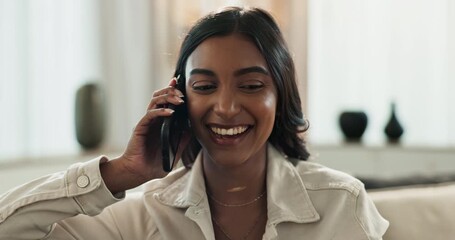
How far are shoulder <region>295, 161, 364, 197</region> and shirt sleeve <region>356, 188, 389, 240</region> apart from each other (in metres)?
0.02

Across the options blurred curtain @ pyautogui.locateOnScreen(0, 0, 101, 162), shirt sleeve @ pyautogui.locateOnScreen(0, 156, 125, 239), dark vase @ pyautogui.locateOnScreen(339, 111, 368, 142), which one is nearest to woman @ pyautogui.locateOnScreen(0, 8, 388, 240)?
shirt sleeve @ pyautogui.locateOnScreen(0, 156, 125, 239)

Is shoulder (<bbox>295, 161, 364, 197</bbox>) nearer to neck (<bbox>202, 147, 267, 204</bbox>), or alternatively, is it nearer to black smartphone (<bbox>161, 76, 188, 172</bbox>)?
neck (<bbox>202, 147, 267, 204</bbox>)

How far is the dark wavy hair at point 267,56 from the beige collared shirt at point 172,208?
6 cm

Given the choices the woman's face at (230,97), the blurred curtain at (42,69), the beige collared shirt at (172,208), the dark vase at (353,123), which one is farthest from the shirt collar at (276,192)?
the dark vase at (353,123)

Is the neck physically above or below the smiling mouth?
below

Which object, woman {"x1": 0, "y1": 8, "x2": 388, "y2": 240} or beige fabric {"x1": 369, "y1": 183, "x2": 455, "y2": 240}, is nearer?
woman {"x1": 0, "y1": 8, "x2": 388, "y2": 240}

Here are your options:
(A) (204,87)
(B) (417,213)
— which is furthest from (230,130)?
(B) (417,213)

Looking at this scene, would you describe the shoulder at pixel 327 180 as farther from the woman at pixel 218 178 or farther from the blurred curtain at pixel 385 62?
the blurred curtain at pixel 385 62

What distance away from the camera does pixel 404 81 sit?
3.84 meters

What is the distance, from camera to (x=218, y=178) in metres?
1.68

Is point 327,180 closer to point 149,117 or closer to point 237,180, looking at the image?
point 237,180

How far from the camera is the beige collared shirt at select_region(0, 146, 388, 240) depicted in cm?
152

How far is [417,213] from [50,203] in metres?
0.88

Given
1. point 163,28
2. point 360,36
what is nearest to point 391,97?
point 360,36
